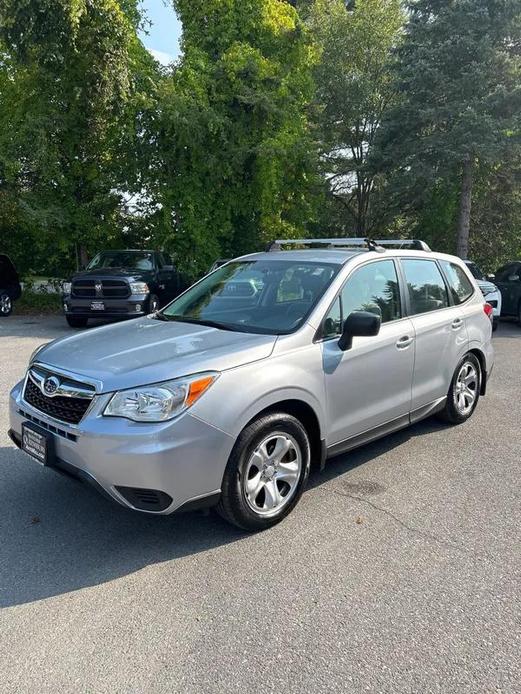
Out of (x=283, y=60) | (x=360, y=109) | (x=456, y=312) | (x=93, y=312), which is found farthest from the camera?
(x=360, y=109)

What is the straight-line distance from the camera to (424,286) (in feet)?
16.3

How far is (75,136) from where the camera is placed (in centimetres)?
1575

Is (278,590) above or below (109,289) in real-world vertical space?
below

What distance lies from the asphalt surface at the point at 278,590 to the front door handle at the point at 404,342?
3.22ft

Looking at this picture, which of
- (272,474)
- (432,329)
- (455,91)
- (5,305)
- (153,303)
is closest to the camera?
(272,474)

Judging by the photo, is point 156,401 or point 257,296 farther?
point 257,296

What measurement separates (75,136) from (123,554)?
14981 mm

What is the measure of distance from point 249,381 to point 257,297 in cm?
121

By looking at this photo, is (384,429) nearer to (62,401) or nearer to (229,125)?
(62,401)

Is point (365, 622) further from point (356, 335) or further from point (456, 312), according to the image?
point (456, 312)

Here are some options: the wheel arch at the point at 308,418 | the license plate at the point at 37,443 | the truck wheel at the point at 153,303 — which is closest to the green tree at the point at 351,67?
the truck wheel at the point at 153,303

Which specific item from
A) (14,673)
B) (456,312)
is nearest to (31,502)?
(14,673)

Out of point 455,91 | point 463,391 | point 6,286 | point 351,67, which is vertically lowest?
point 463,391

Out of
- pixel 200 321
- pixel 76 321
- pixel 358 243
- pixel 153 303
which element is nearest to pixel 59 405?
pixel 200 321
